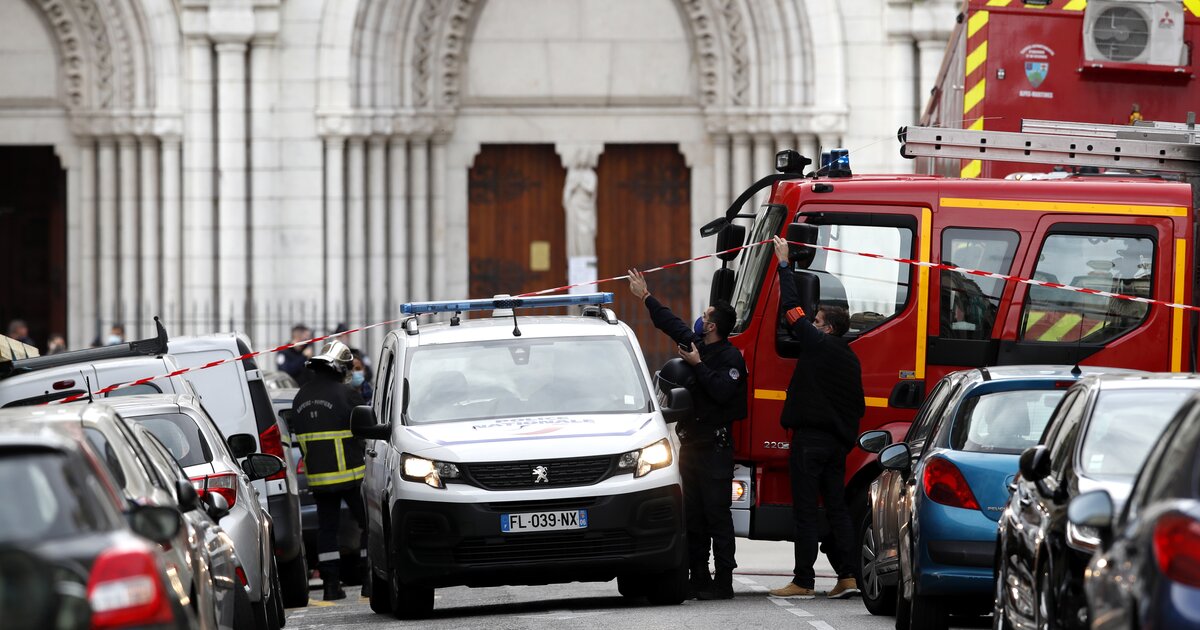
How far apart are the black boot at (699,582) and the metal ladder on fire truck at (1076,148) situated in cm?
310

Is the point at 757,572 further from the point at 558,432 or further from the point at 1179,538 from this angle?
the point at 1179,538

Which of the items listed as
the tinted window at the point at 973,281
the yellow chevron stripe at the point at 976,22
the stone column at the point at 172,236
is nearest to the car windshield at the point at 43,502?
the tinted window at the point at 973,281

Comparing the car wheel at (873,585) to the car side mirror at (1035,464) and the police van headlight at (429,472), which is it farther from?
the car side mirror at (1035,464)

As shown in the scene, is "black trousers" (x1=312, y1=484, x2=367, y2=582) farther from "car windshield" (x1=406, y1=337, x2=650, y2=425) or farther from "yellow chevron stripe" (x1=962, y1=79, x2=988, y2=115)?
"yellow chevron stripe" (x1=962, y1=79, x2=988, y2=115)

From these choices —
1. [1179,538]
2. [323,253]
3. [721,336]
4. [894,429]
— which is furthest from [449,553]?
[323,253]

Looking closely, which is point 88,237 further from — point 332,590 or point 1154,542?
point 1154,542

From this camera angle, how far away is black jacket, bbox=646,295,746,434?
12898 mm

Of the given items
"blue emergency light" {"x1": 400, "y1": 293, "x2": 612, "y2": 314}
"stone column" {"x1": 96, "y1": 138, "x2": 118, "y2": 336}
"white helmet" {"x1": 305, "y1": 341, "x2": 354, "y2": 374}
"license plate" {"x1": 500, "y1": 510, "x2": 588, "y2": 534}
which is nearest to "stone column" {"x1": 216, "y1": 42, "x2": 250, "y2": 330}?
"stone column" {"x1": 96, "y1": 138, "x2": 118, "y2": 336}

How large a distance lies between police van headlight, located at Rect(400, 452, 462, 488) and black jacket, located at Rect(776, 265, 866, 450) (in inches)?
94.0

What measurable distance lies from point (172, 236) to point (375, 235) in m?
2.48

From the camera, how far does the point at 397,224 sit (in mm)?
25516

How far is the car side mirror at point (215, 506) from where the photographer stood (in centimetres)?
930

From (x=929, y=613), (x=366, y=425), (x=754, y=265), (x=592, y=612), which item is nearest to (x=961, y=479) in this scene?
(x=929, y=613)

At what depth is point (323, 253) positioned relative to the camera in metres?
25.1
